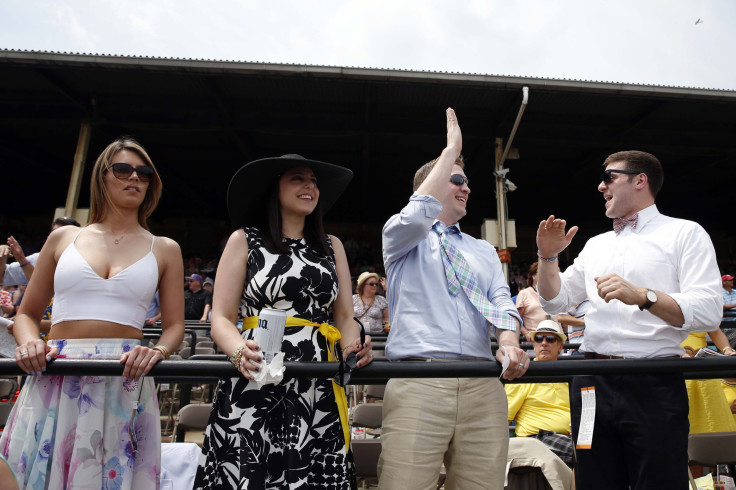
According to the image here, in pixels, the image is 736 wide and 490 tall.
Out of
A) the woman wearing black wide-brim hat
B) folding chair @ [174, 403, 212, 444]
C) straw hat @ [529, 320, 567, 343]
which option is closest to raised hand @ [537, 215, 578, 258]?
the woman wearing black wide-brim hat

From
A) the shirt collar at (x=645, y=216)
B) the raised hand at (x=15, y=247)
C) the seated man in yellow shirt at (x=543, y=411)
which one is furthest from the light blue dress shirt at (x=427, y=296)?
the raised hand at (x=15, y=247)

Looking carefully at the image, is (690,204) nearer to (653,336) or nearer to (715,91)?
(715,91)

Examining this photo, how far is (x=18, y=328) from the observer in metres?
1.85

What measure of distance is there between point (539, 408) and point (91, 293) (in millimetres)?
2766

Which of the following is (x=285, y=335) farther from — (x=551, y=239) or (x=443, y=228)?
(x=551, y=239)

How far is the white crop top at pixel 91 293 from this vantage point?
1845 mm

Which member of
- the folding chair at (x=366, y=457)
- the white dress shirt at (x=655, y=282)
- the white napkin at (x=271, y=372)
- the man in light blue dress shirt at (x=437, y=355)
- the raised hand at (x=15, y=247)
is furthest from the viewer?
the raised hand at (x=15, y=247)

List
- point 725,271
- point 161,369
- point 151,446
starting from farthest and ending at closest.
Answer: point 725,271
point 151,446
point 161,369

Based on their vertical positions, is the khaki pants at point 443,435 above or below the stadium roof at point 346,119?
below

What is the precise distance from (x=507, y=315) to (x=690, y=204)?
19821mm

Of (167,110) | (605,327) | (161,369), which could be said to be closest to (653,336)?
(605,327)

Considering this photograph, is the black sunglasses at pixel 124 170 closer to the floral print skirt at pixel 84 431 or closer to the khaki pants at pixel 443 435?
the floral print skirt at pixel 84 431

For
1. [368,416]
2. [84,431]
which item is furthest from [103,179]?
[368,416]

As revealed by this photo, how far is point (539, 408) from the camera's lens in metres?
3.42
